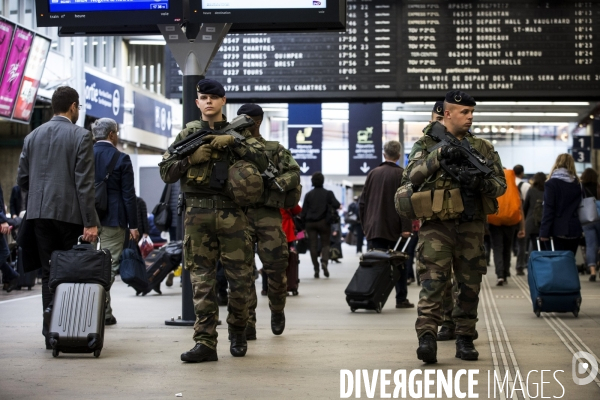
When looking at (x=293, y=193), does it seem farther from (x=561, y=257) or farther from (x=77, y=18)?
(x=561, y=257)

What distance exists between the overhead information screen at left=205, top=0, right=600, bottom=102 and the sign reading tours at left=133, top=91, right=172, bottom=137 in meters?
18.1

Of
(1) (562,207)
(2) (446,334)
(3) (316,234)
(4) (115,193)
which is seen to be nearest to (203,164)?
(2) (446,334)

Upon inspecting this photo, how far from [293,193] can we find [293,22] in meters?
1.86

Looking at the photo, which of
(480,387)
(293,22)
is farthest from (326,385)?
(293,22)

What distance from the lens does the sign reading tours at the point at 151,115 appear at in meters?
33.2

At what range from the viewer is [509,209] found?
14508 mm

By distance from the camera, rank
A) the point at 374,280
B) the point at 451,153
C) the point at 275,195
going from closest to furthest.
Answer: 1. the point at 451,153
2. the point at 275,195
3. the point at 374,280

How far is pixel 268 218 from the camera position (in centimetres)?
828

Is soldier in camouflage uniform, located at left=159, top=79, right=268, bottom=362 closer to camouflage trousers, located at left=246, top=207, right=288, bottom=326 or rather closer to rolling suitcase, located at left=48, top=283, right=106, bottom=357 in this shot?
rolling suitcase, located at left=48, top=283, right=106, bottom=357

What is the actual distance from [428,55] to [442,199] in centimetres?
821

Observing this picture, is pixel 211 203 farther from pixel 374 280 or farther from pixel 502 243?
pixel 502 243

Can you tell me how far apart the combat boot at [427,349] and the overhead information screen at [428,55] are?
8331 mm

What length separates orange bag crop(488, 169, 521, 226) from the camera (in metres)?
14.4

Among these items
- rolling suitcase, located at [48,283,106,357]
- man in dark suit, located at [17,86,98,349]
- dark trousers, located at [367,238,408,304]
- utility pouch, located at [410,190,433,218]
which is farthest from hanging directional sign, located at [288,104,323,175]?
utility pouch, located at [410,190,433,218]
